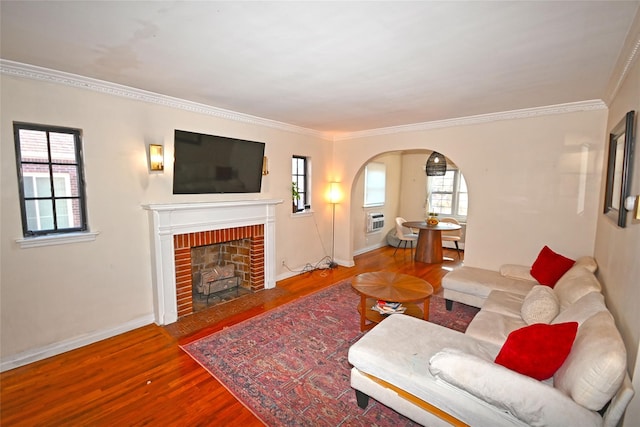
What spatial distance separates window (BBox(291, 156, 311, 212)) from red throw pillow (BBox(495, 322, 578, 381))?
3783 millimetres

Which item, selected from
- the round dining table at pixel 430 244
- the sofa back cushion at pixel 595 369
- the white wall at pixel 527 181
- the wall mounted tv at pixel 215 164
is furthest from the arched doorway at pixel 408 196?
the sofa back cushion at pixel 595 369

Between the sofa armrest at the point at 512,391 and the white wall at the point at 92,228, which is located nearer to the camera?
the sofa armrest at the point at 512,391

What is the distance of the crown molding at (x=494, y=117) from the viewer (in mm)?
3379

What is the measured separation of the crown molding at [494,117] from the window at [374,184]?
1.71 meters

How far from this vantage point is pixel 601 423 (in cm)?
136

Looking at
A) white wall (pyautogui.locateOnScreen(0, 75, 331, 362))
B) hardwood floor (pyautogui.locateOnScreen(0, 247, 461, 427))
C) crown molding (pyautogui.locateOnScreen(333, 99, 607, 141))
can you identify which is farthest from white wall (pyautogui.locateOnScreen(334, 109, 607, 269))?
hardwood floor (pyautogui.locateOnScreen(0, 247, 461, 427))

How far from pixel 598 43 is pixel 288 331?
344 centimetres

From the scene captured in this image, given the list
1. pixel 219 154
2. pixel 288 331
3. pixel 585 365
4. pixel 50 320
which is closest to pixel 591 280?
pixel 585 365

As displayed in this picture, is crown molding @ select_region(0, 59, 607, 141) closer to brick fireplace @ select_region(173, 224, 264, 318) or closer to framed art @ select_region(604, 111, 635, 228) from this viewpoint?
framed art @ select_region(604, 111, 635, 228)

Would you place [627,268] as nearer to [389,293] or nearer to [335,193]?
[389,293]

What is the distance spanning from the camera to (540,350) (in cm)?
161

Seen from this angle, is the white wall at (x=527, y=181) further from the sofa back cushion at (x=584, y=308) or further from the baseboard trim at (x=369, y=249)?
the baseboard trim at (x=369, y=249)

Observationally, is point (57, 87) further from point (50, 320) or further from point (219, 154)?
point (50, 320)

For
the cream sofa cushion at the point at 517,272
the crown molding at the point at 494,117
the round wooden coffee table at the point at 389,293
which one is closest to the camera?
the round wooden coffee table at the point at 389,293
